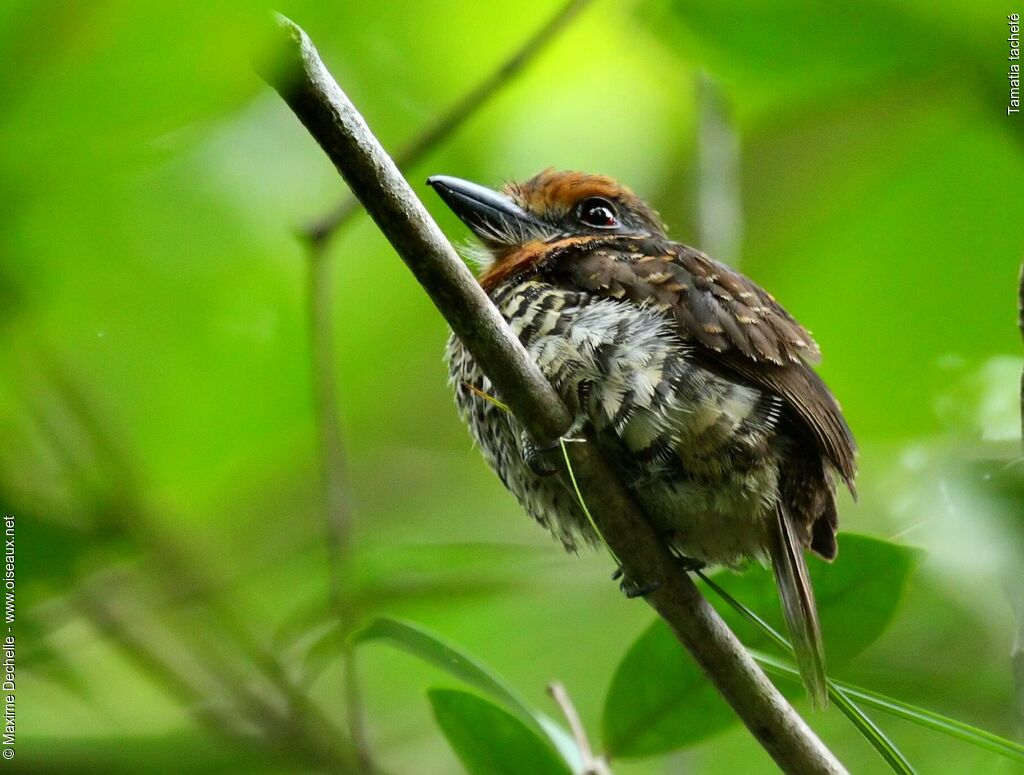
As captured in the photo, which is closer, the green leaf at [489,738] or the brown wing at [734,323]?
the green leaf at [489,738]

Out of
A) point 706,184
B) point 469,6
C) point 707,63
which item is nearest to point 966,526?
point 707,63

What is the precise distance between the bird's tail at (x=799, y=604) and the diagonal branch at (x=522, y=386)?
0.42 ft

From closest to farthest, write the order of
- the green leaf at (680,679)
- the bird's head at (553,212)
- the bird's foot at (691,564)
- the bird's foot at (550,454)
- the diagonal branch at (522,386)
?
the diagonal branch at (522,386) < the bird's foot at (550,454) < the green leaf at (680,679) < the bird's foot at (691,564) < the bird's head at (553,212)

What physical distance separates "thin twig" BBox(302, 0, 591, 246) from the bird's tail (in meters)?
→ 1.05

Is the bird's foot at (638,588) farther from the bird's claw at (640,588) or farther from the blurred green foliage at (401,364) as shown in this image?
the blurred green foliage at (401,364)

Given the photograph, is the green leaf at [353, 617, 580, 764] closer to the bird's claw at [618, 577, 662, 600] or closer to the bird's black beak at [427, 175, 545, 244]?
the bird's claw at [618, 577, 662, 600]

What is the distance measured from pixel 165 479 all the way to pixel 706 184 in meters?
1.55

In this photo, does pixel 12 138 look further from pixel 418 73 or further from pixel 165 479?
pixel 418 73

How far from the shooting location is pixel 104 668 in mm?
3436

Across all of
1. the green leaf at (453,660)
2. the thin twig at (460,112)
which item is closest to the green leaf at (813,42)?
the thin twig at (460,112)

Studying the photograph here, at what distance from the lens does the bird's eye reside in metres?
3.23

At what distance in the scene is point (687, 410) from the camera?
2.35 metres

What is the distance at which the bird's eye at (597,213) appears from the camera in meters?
3.23

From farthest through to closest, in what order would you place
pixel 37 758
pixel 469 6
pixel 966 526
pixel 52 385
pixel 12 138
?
1. pixel 469 6
2. pixel 52 385
3. pixel 37 758
4. pixel 966 526
5. pixel 12 138
